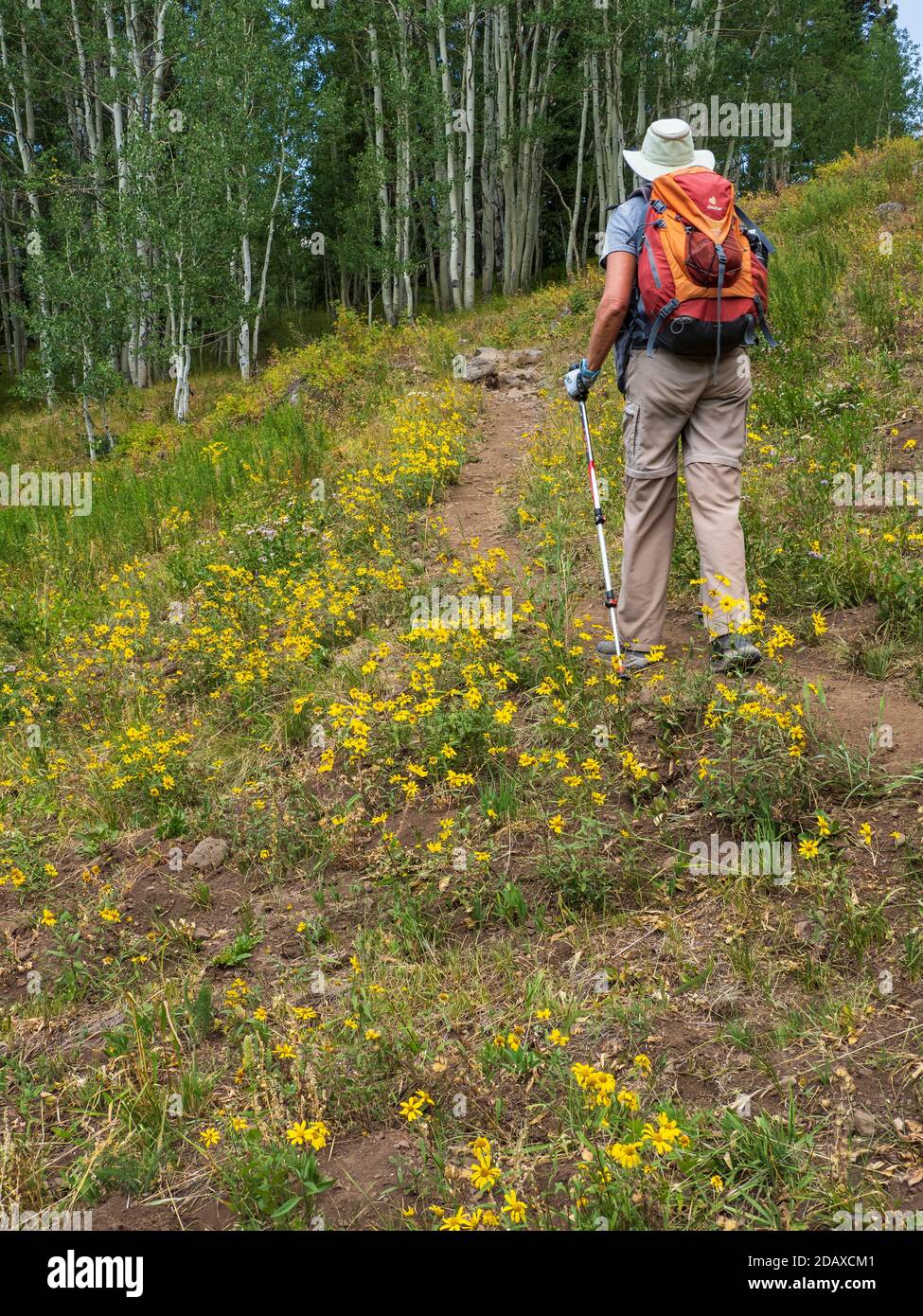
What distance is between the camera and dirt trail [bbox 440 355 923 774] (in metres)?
4.03

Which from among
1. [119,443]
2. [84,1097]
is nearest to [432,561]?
[84,1097]

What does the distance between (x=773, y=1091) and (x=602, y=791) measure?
167 centimetres

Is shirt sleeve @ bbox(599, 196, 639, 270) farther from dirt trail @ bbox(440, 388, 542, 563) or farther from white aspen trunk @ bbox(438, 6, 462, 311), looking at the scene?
white aspen trunk @ bbox(438, 6, 462, 311)

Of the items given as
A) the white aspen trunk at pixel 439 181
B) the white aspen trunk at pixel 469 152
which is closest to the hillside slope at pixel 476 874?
the white aspen trunk at pixel 469 152

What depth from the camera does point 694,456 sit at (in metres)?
4.77

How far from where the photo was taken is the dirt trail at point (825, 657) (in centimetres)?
403

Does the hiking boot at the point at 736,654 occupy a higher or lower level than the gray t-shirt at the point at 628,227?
lower

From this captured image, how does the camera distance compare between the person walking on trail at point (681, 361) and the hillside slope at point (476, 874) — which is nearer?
the hillside slope at point (476, 874)

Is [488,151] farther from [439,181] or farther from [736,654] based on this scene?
[736,654]

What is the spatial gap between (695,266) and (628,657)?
1853mm

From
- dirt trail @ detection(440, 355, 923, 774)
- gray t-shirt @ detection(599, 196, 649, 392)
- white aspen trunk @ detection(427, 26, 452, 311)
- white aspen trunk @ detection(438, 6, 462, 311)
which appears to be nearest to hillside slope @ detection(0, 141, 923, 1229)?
dirt trail @ detection(440, 355, 923, 774)

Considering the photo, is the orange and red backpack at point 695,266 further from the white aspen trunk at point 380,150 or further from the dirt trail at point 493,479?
the white aspen trunk at point 380,150

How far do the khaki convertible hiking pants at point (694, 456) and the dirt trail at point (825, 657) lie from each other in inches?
18.1

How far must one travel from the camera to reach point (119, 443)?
765 inches
